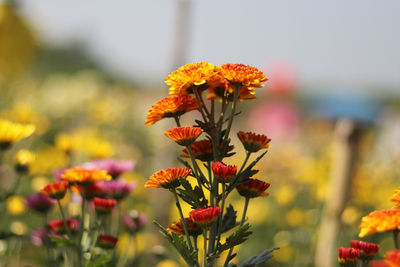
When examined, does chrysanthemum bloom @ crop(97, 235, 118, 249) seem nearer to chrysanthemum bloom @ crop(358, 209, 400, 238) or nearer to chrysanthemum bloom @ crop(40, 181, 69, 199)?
chrysanthemum bloom @ crop(40, 181, 69, 199)

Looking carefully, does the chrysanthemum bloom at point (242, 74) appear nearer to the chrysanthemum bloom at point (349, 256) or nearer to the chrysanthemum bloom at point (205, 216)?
the chrysanthemum bloom at point (205, 216)

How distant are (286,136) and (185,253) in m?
11.2

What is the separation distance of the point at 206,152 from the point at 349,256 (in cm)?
34

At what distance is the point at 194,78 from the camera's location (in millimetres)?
896

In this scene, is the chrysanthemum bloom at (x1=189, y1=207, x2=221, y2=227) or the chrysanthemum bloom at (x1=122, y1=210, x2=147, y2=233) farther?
the chrysanthemum bloom at (x1=122, y1=210, x2=147, y2=233)

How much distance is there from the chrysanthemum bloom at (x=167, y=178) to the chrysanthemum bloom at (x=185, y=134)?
0.06m

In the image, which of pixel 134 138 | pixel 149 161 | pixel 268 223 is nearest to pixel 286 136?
pixel 134 138

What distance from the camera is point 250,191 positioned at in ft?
3.14

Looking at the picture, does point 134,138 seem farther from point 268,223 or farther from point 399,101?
point 399,101

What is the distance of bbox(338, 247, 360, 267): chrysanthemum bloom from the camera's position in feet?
2.80

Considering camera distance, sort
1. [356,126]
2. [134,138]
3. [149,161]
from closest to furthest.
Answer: [356,126] < [149,161] < [134,138]

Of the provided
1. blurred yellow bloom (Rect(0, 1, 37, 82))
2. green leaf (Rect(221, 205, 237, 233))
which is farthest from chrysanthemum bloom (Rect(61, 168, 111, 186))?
blurred yellow bloom (Rect(0, 1, 37, 82))

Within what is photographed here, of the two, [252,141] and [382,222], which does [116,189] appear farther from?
[382,222]

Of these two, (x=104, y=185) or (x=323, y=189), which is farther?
(x=323, y=189)
